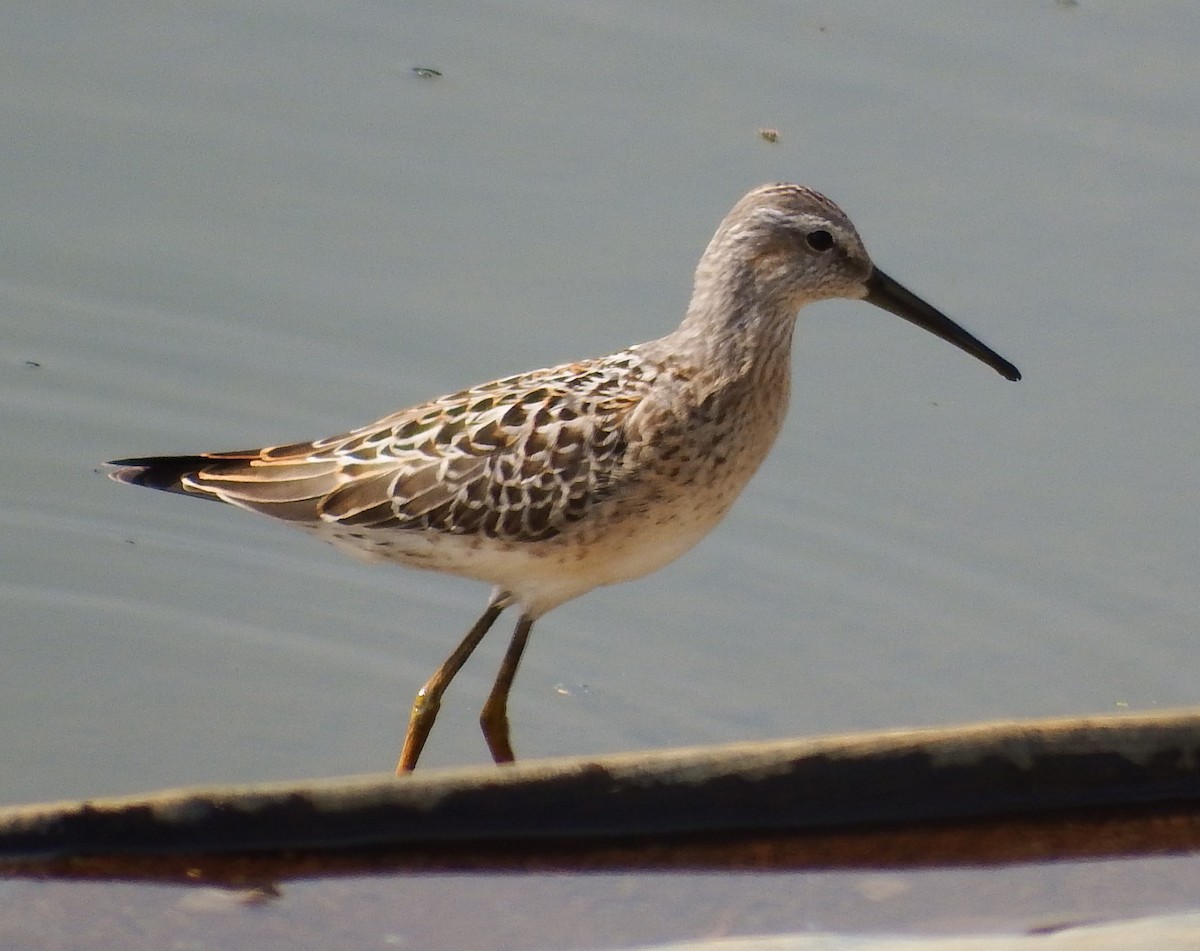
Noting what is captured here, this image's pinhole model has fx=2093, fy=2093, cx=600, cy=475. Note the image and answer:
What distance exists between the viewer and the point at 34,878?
3.19 metres

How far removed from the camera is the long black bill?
581 centimetres

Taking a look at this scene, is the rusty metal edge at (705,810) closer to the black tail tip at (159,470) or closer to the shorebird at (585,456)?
the shorebird at (585,456)

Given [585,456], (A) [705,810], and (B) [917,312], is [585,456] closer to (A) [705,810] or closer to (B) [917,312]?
(B) [917,312]

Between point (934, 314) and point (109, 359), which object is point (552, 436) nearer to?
point (934, 314)

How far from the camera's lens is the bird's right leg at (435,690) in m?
5.84

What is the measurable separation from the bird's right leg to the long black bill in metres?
1.34

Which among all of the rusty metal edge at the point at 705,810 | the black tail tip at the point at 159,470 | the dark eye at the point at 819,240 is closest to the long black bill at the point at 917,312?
the dark eye at the point at 819,240

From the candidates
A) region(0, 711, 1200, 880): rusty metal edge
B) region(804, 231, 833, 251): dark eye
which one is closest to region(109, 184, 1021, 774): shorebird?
region(804, 231, 833, 251): dark eye

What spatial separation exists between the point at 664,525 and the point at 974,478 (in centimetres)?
217

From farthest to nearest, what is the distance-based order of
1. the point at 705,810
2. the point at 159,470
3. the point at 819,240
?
the point at 159,470, the point at 819,240, the point at 705,810

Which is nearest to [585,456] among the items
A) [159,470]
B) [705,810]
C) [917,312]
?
[917,312]

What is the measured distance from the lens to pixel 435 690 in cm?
592

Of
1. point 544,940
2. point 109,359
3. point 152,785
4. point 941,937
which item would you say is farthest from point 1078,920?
point 109,359

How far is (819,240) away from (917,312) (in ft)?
1.49
